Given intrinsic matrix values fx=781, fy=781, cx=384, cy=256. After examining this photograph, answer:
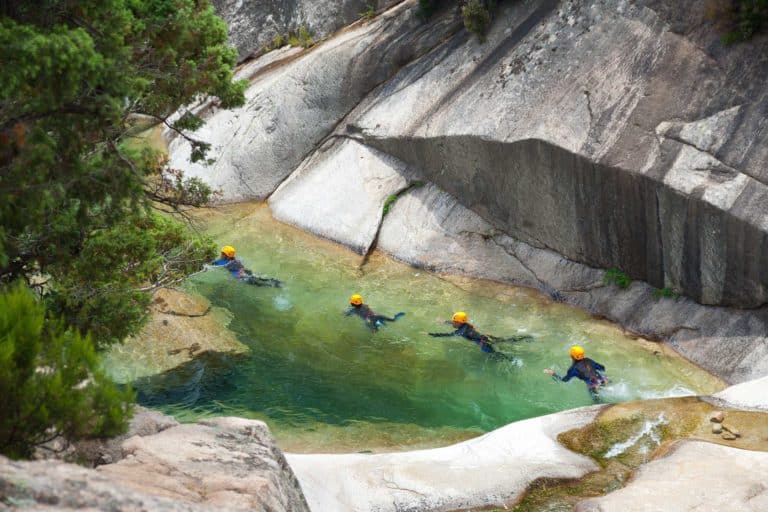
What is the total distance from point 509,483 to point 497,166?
9891 millimetres

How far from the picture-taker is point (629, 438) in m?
11.8

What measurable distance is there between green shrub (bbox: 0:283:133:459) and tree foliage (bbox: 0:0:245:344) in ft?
5.43

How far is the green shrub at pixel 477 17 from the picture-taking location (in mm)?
20969

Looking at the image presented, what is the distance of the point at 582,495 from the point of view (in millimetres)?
10555

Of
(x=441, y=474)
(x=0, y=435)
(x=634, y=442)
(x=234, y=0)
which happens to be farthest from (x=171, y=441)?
(x=234, y=0)

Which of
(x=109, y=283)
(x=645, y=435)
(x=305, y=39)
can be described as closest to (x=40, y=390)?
(x=109, y=283)

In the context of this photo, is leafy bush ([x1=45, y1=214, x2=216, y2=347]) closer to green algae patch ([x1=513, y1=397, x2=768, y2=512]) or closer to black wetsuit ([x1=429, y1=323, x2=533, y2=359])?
green algae patch ([x1=513, y1=397, x2=768, y2=512])

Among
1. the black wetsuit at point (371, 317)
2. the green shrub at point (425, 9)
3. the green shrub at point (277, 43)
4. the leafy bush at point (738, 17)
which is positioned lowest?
the black wetsuit at point (371, 317)

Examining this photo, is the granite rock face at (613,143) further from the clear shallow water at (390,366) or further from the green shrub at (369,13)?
the green shrub at (369,13)

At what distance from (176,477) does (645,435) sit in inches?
294

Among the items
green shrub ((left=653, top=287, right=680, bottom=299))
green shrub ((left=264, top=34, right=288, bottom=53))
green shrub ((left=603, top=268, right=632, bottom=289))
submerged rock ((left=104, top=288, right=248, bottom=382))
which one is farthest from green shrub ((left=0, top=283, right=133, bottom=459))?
green shrub ((left=264, top=34, right=288, bottom=53))

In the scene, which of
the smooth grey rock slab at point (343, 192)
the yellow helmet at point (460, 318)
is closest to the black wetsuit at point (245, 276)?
the smooth grey rock slab at point (343, 192)

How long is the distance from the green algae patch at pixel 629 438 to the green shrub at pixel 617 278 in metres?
4.78

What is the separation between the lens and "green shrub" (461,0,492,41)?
21.0 meters
